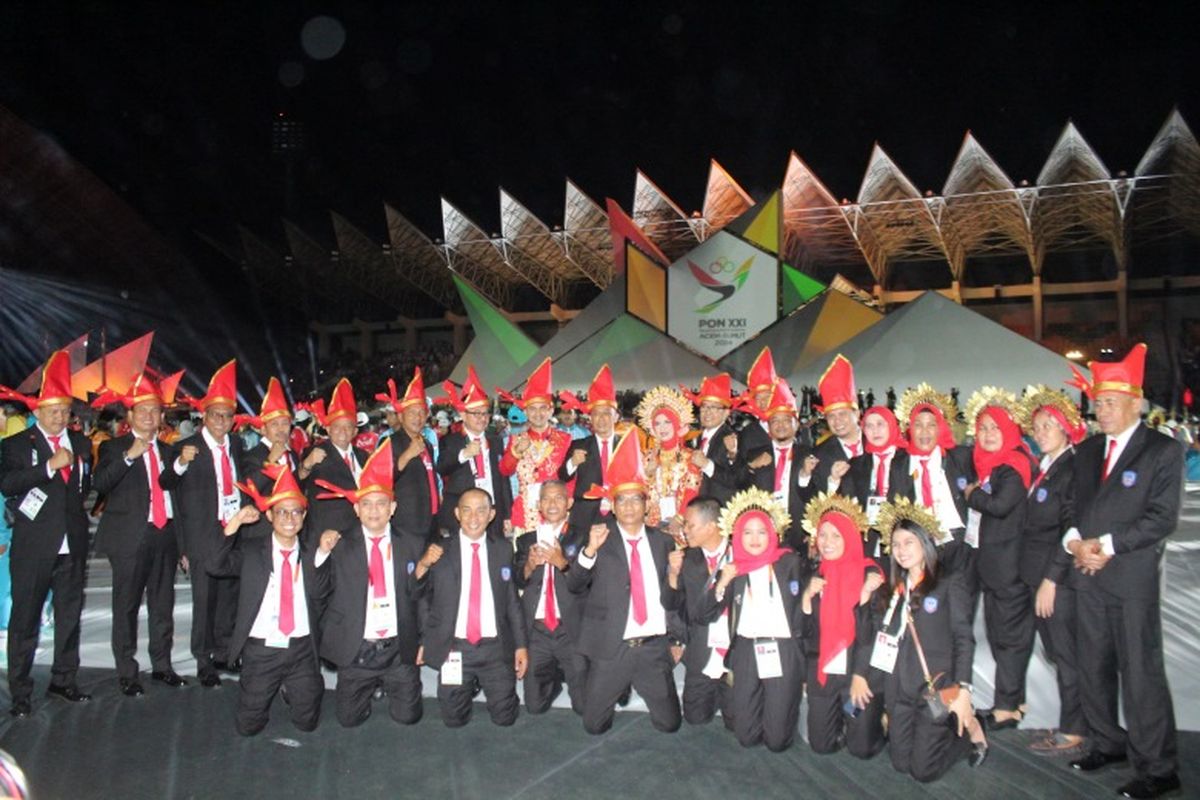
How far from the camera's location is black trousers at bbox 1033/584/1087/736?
3.88 m

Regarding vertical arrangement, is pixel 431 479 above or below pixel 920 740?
above

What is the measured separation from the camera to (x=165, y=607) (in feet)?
16.3

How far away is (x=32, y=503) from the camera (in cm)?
464

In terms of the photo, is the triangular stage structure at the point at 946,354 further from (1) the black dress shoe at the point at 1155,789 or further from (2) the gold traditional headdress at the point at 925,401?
(1) the black dress shoe at the point at 1155,789

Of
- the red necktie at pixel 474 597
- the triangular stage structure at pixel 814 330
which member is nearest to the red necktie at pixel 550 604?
the red necktie at pixel 474 597

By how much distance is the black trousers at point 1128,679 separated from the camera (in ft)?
11.2

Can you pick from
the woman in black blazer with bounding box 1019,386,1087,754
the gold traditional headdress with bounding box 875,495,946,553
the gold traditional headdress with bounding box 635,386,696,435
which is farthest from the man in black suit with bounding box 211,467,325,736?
the woman in black blazer with bounding box 1019,386,1087,754

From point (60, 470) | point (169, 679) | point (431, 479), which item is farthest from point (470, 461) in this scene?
point (60, 470)

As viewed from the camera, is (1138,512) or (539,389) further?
(539,389)

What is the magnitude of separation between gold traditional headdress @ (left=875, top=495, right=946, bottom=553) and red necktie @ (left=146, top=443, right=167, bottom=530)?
163 inches

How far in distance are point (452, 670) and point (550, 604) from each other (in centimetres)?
70

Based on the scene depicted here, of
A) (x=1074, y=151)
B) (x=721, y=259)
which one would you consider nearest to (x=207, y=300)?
(x=721, y=259)

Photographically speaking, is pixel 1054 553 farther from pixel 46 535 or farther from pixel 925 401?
pixel 46 535

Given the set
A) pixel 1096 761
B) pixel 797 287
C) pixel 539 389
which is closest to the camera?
pixel 1096 761
